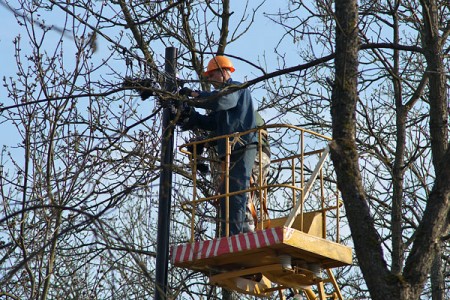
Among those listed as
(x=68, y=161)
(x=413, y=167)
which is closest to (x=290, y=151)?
(x=413, y=167)

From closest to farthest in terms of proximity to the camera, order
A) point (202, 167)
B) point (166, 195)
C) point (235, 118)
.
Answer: point (166, 195) < point (235, 118) < point (202, 167)

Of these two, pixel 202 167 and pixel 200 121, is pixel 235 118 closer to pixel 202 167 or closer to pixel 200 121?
pixel 200 121

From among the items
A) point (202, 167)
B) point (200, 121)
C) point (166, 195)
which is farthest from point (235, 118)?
point (166, 195)

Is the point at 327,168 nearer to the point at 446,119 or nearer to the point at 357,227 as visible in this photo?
the point at 446,119

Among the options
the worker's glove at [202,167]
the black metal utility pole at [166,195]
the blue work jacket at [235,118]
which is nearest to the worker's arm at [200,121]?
the blue work jacket at [235,118]

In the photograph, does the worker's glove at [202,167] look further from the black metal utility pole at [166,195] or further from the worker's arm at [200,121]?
the black metal utility pole at [166,195]

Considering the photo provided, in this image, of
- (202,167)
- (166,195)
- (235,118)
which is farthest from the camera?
(202,167)

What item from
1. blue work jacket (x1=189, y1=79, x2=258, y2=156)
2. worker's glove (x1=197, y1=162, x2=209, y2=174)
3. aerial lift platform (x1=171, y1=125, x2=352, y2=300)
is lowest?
aerial lift platform (x1=171, y1=125, x2=352, y2=300)

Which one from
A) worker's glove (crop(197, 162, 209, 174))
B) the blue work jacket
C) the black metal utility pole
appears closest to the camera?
the black metal utility pole

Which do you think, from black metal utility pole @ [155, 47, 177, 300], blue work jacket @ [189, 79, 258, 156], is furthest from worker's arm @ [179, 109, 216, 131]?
black metal utility pole @ [155, 47, 177, 300]

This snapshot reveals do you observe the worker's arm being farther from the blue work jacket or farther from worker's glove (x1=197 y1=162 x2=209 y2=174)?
worker's glove (x1=197 y1=162 x2=209 y2=174)

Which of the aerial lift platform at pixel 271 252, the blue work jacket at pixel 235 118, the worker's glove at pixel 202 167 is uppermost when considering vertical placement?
the blue work jacket at pixel 235 118

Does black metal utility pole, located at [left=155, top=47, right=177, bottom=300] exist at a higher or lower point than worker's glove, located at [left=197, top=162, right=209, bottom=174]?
lower

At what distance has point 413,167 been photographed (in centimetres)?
1274
